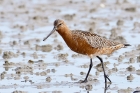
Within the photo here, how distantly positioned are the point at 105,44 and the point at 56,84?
1.36m

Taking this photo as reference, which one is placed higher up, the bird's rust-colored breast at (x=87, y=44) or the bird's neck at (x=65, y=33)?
the bird's neck at (x=65, y=33)

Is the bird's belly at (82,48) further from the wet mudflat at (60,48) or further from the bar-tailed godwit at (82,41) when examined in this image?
the wet mudflat at (60,48)

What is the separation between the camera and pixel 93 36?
12453 millimetres

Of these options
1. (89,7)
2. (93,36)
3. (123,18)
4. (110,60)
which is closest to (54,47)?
(110,60)

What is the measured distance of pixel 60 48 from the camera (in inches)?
599

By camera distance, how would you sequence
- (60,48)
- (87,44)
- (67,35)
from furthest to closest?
(60,48)
(87,44)
(67,35)

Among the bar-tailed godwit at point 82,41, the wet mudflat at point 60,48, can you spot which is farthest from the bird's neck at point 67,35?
the wet mudflat at point 60,48

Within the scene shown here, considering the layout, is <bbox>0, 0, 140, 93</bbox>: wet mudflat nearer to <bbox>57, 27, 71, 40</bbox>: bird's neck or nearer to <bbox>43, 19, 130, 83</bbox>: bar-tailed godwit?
<bbox>43, 19, 130, 83</bbox>: bar-tailed godwit

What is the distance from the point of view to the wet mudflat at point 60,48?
12.1m

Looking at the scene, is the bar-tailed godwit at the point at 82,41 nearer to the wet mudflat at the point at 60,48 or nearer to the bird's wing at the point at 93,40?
the bird's wing at the point at 93,40

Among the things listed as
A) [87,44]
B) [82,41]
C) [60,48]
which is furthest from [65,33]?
[60,48]

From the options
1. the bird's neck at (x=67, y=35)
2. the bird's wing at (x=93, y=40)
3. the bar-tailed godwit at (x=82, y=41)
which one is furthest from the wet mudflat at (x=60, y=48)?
the bird's neck at (x=67, y=35)

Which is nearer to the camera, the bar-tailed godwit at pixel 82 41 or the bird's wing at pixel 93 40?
the bar-tailed godwit at pixel 82 41

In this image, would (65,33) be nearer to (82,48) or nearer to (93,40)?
(82,48)
